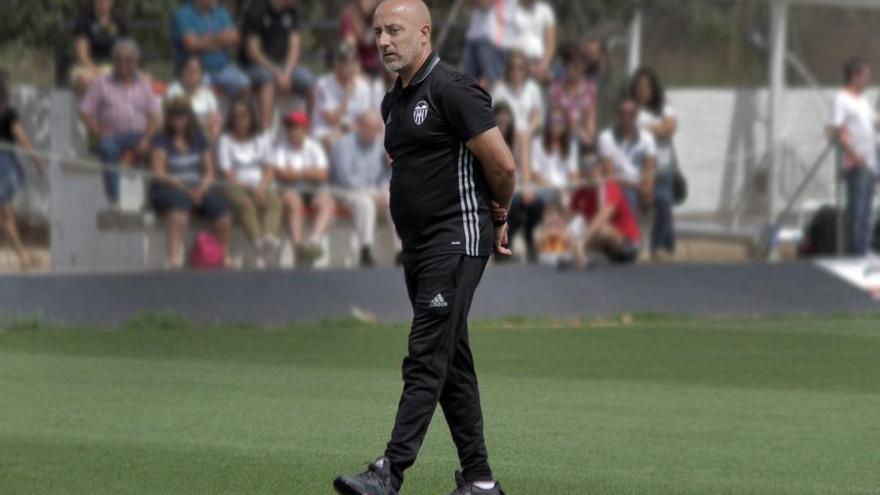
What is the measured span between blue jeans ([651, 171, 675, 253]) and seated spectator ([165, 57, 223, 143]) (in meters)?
4.77

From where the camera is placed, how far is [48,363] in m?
12.1

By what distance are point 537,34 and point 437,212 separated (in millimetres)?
11542

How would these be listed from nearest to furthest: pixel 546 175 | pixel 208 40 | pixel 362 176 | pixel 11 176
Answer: pixel 11 176 < pixel 208 40 < pixel 362 176 < pixel 546 175

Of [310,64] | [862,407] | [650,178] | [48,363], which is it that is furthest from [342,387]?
[650,178]

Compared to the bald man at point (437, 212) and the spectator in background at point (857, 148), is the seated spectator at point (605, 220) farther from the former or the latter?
the bald man at point (437, 212)

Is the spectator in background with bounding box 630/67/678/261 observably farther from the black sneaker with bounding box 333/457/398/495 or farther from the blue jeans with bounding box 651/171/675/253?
the black sneaker with bounding box 333/457/398/495

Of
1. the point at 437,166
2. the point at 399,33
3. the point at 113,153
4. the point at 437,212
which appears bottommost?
the point at 113,153

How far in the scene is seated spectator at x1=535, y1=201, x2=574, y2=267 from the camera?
17531 millimetres

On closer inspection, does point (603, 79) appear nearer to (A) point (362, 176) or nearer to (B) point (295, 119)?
(A) point (362, 176)

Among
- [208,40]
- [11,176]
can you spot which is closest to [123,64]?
[208,40]

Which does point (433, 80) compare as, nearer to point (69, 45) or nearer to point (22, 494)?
point (22, 494)

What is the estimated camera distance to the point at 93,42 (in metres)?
16.2

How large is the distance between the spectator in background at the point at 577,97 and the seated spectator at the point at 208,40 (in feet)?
11.3

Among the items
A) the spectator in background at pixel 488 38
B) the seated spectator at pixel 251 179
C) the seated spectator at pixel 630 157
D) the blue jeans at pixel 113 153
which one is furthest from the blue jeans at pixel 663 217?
A: the blue jeans at pixel 113 153
